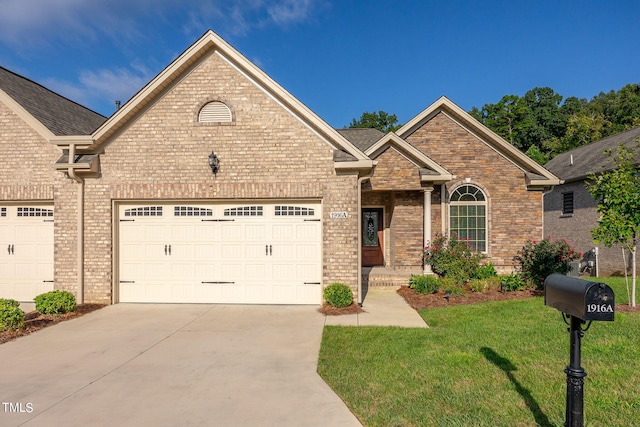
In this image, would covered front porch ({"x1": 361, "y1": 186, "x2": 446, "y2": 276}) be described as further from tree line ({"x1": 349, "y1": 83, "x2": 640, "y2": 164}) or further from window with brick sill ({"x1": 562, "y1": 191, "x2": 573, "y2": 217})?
tree line ({"x1": 349, "y1": 83, "x2": 640, "y2": 164})

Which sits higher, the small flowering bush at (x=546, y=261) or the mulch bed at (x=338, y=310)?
the small flowering bush at (x=546, y=261)

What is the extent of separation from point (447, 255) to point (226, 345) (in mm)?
7675

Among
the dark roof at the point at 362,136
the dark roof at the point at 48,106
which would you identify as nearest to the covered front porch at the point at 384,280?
the dark roof at the point at 362,136

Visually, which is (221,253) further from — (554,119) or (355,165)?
(554,119)

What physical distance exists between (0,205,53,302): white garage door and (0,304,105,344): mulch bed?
1379 millimetres

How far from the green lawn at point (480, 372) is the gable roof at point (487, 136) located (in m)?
6.18

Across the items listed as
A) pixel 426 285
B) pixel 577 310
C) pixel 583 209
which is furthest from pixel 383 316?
pixel 583 209

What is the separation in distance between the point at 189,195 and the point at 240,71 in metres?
3.23

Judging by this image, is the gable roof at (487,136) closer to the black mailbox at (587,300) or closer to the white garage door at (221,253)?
the white garage door at (221,253)

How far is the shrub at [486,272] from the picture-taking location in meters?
11.1

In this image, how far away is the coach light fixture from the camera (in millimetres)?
8320

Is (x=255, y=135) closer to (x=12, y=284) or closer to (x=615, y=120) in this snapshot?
(x=12, y=284)

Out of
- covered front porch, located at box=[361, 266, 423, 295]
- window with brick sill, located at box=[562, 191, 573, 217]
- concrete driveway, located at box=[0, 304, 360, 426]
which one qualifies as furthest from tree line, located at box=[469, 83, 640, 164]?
concrete driveway, located at box=[0, 304, 360, 426]

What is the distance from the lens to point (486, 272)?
1121cm
